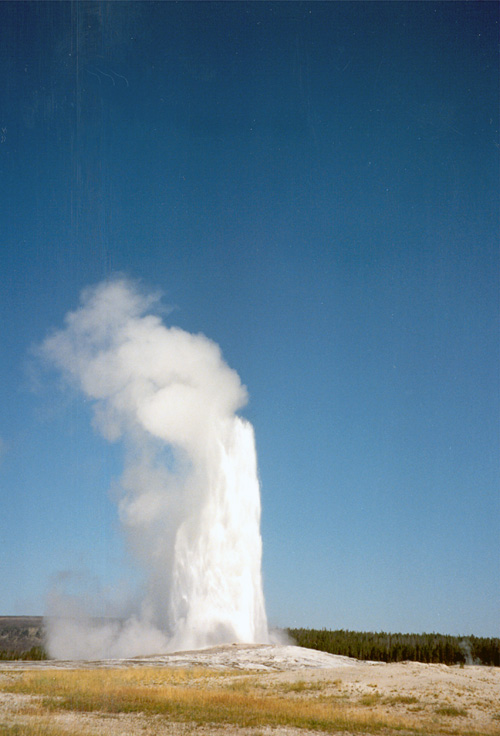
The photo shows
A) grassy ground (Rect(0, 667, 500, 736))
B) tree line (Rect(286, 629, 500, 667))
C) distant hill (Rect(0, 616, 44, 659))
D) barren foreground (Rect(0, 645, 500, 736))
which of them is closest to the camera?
grassy ground (Rect(0, 667, 500, 736))

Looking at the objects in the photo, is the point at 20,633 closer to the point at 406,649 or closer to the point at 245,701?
the point at 406,649

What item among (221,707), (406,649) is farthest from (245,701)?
(406,649)

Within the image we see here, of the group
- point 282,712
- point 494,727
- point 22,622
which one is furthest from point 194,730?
point 22,622

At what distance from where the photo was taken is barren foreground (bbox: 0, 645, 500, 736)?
20469mm

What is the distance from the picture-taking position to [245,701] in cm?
2583

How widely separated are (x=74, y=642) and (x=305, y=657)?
117 ft

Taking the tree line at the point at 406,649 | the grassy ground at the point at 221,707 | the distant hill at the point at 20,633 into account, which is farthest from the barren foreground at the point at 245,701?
the distant hill at the point at 20,633

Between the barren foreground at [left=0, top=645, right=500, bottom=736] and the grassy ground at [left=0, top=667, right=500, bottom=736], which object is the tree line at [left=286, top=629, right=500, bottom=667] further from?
the grassy ground at [left=0, top=667, right=500, bottom=736]

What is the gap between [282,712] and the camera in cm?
2347

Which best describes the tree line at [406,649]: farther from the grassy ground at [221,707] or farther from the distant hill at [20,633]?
the grassy ground at [221,707]

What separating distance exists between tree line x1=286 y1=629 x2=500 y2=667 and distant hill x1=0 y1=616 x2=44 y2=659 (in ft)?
153

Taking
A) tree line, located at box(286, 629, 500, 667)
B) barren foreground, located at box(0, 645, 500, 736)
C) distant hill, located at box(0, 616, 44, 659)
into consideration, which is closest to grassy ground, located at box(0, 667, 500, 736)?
barren foreground, located at box(0, 645, 500, 736)

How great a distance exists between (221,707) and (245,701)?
5.97ft

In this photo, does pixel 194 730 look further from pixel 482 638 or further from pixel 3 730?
pixel 482 638
